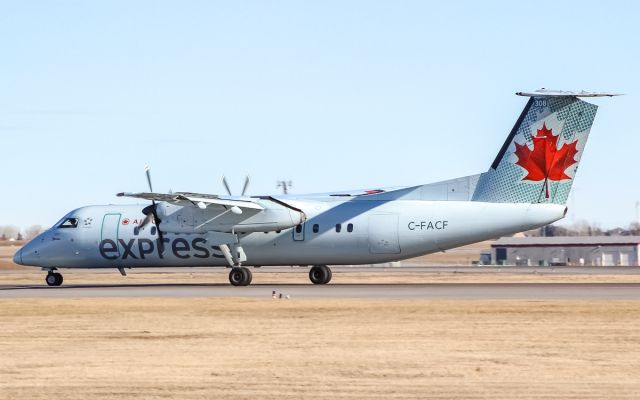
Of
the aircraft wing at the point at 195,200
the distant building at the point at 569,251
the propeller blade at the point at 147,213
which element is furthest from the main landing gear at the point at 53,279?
the distant building at the point at 569,251

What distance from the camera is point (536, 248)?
125 m

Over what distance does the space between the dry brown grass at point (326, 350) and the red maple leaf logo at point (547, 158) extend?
9.46 meters

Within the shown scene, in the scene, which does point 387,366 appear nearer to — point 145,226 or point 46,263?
point 145,226

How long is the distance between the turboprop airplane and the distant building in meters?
71.4

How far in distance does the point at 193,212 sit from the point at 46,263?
28.8 feet

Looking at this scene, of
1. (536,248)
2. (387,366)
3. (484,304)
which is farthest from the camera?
(536,248)

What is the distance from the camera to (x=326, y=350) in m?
21.1

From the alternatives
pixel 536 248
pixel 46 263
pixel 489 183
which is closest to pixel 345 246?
pixel 489 183

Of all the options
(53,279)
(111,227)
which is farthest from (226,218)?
(53,279)

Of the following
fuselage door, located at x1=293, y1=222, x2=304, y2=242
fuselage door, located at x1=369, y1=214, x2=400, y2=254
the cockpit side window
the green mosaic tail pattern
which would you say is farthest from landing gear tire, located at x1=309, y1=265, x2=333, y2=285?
the cockpit side window

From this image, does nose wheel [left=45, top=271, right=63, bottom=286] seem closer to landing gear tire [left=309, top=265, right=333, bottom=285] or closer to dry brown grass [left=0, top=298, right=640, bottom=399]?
landing gear tire [left=309, top=265, right=333, bottom=285]

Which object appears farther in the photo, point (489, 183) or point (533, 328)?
point (489, 183)

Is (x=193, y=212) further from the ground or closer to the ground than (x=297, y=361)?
further from the ground

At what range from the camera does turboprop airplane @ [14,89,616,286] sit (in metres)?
39.9
